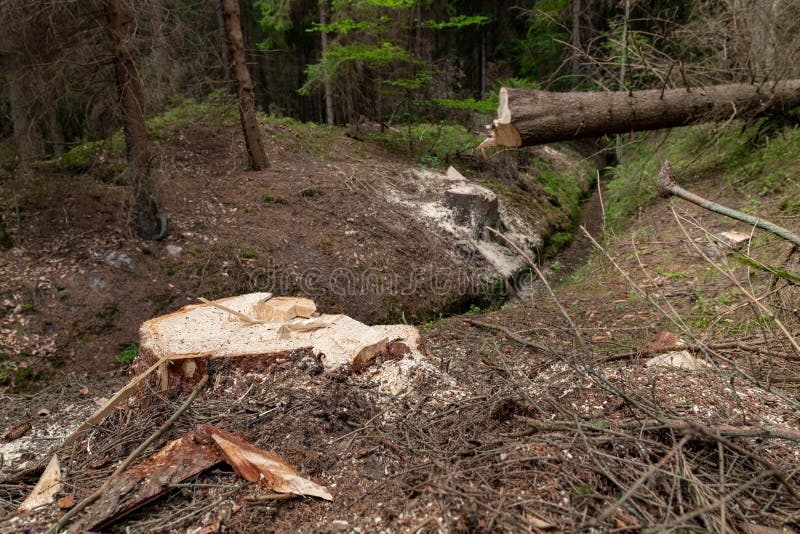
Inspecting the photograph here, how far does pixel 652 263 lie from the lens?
18.3 feet

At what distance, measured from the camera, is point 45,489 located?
223 cm

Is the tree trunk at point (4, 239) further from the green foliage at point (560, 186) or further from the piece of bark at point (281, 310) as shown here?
the green foliage at point (560, 186)

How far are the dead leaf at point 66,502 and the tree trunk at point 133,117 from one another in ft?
14.4

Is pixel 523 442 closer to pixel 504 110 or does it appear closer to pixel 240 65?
pixel 504 110

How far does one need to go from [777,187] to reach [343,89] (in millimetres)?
8953

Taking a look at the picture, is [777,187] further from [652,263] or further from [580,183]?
[580,183]

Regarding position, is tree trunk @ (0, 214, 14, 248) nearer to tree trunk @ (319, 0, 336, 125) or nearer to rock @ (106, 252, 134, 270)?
rock @ (106, 252, 134, 270)

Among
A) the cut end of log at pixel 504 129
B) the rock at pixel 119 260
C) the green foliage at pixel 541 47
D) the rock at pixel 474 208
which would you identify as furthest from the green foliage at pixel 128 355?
the green foliage at pixel 541 47

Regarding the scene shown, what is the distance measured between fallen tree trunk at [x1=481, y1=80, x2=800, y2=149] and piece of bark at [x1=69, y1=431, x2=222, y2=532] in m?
5.28

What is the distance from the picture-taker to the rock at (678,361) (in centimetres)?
280

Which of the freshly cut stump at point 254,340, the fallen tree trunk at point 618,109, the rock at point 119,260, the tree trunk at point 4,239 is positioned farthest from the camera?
the fallen tree trunk at point 618,109

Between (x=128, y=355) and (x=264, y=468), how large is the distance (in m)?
3.85

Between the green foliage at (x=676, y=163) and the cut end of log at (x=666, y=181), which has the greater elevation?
the cut end of log at (x=666, y=181)

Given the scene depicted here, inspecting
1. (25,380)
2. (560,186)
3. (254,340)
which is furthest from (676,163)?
(25,380)
